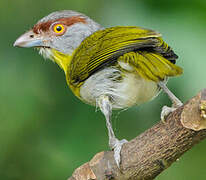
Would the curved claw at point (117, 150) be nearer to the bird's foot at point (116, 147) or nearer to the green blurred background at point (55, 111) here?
the bird's foot at point (116, 147)

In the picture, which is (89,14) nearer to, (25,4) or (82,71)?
(25,4)

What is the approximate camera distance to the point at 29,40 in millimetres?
4223

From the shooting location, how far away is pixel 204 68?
3395 millimetres

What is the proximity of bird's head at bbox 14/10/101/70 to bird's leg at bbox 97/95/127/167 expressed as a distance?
2.19ft

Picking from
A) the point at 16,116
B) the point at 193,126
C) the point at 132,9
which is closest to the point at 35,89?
the point at 16,116

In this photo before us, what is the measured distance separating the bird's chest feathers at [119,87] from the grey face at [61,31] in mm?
635

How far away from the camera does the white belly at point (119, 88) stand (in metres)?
3.56

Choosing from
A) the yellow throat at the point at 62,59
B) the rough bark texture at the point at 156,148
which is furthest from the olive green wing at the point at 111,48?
the rough bark texture at the point at 156,148

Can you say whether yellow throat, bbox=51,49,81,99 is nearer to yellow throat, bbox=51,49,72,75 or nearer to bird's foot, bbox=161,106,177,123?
yellow throat, bbox=51,49,72,75

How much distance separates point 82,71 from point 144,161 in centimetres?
97

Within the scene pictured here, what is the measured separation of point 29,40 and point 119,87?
3.44 ft

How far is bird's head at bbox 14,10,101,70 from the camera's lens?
4.25 metres

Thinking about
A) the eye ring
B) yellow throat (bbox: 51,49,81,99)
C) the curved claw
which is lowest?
the curved claw

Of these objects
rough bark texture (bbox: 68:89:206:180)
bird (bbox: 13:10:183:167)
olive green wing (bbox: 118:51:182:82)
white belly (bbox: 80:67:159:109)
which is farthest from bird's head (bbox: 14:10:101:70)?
rough bark texture (bbox: 68:89:206:180)
